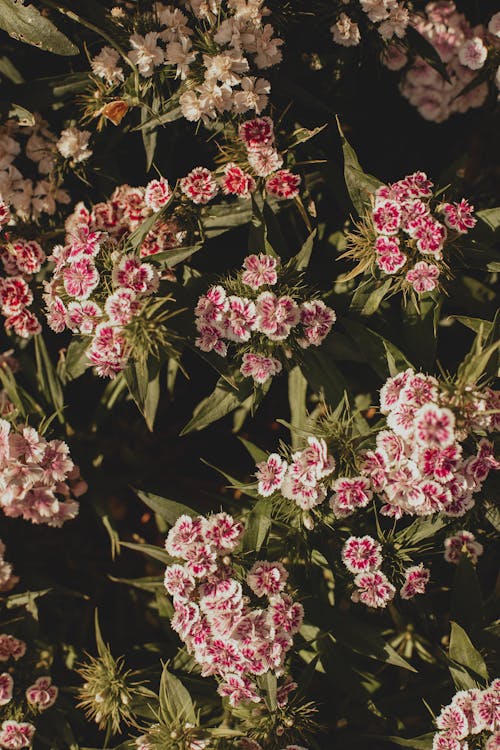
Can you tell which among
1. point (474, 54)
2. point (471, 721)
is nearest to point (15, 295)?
point (474, 54)

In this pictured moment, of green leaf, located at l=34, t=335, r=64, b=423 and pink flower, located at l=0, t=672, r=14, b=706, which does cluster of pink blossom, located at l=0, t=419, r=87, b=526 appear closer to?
Answer: green leaf, located at l=34, t=335, r=64, b=423

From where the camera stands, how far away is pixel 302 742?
92.3 inches

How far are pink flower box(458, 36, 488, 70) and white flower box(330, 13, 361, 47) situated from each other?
474 mm

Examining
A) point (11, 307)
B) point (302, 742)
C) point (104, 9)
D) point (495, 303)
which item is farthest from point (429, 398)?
point (104, 9)

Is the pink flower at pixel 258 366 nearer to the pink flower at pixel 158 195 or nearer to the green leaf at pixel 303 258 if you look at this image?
the green leaf at pixel 303 258

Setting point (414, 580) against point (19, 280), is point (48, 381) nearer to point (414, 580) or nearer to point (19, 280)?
point (19, 280)

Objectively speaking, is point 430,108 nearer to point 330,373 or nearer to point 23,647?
point 330,373

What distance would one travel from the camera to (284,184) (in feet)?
7.33

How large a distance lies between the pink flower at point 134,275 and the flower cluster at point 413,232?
2.09 feet

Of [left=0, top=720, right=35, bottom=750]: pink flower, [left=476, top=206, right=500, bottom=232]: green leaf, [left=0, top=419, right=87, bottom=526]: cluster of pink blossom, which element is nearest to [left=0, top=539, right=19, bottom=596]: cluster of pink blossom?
[left=0, top=419, right=87, bottom=526]: cluster of pink blossom

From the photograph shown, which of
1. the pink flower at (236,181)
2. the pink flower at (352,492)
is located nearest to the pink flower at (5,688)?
the pink flower at (352,492)

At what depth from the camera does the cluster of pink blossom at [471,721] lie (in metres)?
2.01

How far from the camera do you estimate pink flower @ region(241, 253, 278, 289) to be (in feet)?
6.85

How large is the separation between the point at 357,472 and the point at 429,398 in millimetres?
353
